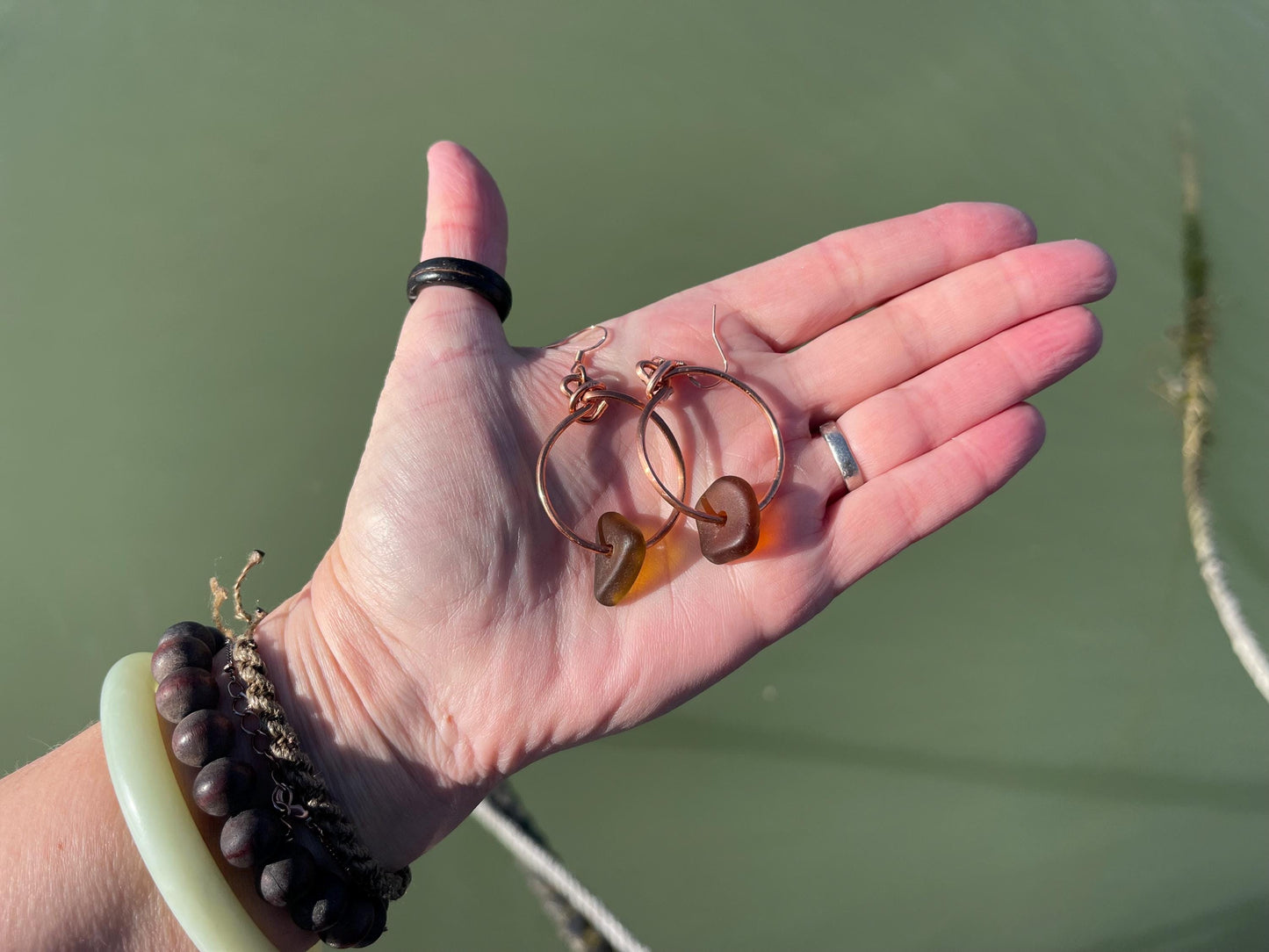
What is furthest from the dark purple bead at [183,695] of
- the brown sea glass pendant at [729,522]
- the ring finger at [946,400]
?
the ring finger at [946,400]

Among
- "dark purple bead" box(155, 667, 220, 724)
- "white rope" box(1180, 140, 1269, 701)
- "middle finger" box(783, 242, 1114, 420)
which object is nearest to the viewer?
"dark purple bead" box(155, 667, 220, 724)

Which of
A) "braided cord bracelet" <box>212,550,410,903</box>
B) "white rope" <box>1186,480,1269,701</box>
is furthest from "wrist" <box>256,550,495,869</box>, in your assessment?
"white rope" <box>1186,480,1269,701</box>

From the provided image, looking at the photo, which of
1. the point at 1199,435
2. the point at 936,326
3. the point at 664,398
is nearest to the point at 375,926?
the point at 664,398

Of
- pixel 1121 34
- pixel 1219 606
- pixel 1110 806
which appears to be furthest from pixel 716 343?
pixel 1121 34

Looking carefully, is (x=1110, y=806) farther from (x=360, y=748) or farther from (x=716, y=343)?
(x=360, y=748)

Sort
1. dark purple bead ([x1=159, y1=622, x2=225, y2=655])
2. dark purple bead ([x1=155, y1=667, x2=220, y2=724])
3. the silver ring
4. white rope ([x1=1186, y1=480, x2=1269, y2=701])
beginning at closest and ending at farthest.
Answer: dark purple bead ([x1=155, y1=667, x2=220, y2=724]) → dark purple bead ([x1=159, y1=622, x2=225, y2=655]) → the silver ring → white rope ([x1=1186, y1=480, x2=1269, y2=701])

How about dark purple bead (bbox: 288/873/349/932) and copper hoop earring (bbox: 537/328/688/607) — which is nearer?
dark purple bead (bbox: 288/873/349/932)

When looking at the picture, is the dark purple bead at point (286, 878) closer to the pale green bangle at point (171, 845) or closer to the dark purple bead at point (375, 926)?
the pale green bangle at point (171, 845)

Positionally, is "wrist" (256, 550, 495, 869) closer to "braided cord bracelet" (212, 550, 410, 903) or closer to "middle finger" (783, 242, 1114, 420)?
"braided cord bracelet" (212, 550, 410, 903)
